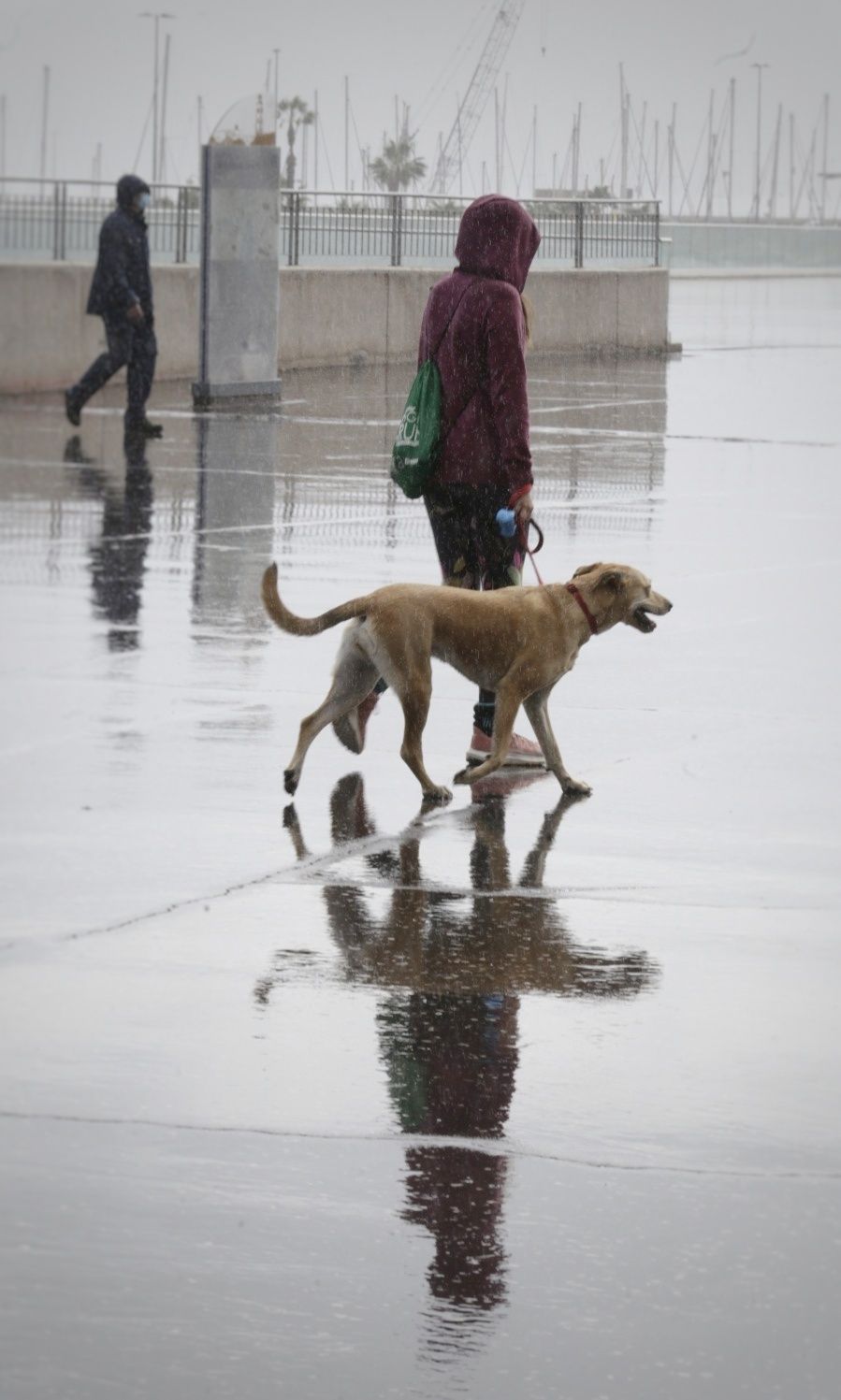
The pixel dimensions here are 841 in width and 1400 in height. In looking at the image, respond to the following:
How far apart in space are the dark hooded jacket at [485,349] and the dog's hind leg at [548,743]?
3.32 ft

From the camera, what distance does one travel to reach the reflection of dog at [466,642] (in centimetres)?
807

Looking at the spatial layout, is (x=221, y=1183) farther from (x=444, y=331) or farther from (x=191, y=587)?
(x=191, y=587)

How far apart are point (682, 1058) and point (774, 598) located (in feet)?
23.5

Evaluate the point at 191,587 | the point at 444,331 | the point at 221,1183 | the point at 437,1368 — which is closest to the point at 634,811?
the point at 444,331

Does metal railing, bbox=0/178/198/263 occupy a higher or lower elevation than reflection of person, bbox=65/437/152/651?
higher

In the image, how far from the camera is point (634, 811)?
8.02 meters

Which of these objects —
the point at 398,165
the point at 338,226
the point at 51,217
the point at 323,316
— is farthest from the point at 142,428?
the point at 398,165

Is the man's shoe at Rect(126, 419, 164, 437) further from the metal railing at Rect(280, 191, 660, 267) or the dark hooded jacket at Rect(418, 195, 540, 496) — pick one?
the dark hooded jacket at Rect(418, 195, 540, 496)

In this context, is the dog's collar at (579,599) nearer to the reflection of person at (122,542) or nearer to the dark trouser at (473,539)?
the dark trouser at (473,539)

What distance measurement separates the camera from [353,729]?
344 inches

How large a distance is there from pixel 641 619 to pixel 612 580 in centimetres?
24

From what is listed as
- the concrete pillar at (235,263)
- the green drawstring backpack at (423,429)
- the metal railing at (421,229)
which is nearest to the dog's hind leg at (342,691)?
the green drawstring backpack at (423,429)

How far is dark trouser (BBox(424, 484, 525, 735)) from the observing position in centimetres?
912

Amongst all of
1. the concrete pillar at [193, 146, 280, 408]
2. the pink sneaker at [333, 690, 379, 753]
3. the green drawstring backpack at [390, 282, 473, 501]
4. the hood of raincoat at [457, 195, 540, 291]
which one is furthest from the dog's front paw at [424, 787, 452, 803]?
the concrete pillar at [193, 146, 280, 408]
